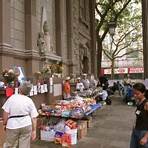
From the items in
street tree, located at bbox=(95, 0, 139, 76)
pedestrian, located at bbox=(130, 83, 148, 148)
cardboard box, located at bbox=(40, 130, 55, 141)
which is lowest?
cardboard box, located at bbox=(40, 130, 55, 141)

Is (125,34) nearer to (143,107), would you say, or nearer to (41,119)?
(41,119)

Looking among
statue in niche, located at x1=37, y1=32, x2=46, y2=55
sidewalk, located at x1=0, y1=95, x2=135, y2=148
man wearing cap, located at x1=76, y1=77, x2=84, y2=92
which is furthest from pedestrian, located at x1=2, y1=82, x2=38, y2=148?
man wearing cap, located at x1=76, y1=77, x2=84, y2=92

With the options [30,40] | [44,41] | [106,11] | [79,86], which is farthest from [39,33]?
[106,11]

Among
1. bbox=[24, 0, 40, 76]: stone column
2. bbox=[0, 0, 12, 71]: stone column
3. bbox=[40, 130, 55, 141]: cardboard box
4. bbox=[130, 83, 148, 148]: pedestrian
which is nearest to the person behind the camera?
bbox=[130, 83, 148, 148]: pedestrian

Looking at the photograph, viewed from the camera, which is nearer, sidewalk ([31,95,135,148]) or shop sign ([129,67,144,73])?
sidewalk ([31,95,135,148])

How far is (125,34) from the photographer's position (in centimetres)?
4906

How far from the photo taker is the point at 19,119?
265 inches

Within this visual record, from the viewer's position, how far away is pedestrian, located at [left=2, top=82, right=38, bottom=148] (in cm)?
670

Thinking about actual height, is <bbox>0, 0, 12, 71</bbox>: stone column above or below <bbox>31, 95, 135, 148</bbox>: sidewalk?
above

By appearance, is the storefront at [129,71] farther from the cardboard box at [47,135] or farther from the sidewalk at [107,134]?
the cardboard box at [47,135]

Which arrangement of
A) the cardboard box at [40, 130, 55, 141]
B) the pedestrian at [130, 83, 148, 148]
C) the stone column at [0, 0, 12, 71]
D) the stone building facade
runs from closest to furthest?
the pedestrian at [130, 83, 148, 148]
the cardboard box at [40, 130, 55, 141]
the stone column at [0, 0, 12, 71]
the stone building facade

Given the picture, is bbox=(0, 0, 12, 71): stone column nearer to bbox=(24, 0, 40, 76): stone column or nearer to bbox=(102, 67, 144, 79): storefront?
bbox=(24, 0, 40, 76): stone column

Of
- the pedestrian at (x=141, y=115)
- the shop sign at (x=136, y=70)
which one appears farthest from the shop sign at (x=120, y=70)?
the pedestrian at (x=141, y=115)

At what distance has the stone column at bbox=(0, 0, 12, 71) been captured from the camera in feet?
36.1
